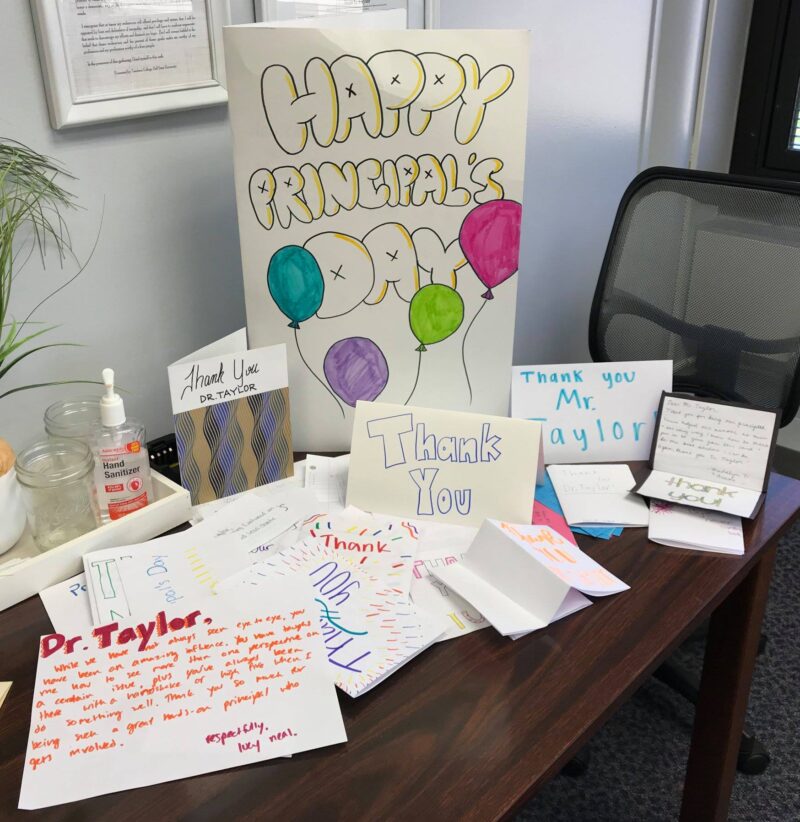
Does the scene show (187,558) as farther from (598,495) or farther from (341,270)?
(598,495)

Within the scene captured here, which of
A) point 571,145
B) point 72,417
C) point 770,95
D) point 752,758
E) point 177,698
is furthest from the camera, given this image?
point 770,95

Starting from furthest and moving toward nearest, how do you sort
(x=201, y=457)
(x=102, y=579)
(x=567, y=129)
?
(x=567, y=129) < (x=201, y=457) < (x=102, y=579)

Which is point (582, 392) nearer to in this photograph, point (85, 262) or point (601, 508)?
point (601, 508)

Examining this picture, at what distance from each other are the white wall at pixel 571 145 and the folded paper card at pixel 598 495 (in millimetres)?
713

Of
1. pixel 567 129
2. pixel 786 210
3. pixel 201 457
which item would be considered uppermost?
pixel 567 129

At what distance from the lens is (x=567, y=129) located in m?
1.75

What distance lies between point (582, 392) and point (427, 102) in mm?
459

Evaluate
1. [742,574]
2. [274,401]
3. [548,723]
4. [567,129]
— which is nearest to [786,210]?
[567,129]

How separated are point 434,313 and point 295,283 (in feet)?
0.64

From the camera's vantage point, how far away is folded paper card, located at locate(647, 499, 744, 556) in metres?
1.03

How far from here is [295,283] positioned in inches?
43.8

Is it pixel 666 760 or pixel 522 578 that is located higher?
pixel 522 578

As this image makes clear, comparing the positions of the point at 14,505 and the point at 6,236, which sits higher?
the point at 6,236

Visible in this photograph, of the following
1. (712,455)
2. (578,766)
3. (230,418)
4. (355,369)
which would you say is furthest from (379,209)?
(578,766)
